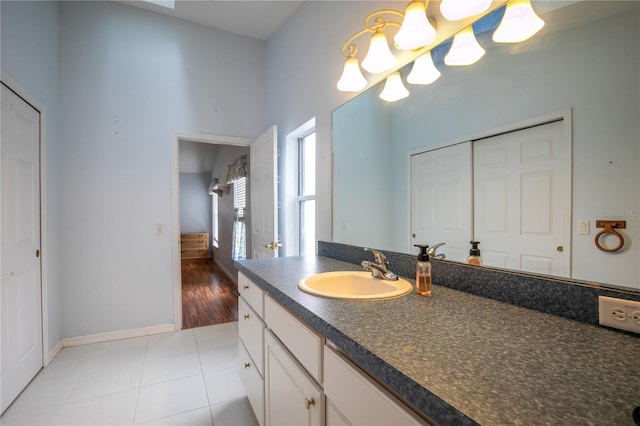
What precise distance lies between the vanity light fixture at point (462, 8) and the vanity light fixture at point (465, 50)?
65mm

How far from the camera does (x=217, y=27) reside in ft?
9.61

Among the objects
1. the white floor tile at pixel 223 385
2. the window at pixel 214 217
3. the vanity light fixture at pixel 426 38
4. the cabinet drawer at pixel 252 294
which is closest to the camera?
the vanity light fixture at pixel 426 38

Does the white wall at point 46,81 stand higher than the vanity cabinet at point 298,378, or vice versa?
the white wall at point 46,81

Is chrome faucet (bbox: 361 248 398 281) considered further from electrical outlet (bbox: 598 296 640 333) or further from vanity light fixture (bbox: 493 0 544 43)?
vanity light fixture (bbox: 493 0 544 43)

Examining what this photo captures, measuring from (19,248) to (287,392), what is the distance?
1.93 metres

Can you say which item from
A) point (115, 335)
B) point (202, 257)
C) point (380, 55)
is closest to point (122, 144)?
point (115, 335)

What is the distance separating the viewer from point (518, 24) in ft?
3.06

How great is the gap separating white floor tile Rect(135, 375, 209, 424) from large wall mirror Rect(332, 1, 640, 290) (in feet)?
5.09

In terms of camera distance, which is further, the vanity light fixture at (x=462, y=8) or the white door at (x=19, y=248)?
the white door at (x=19, y=248)

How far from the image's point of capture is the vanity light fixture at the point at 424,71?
124cm

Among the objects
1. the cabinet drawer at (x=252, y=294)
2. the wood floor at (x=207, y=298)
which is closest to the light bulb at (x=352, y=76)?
the cabinet drawer at (x=252, y=294)

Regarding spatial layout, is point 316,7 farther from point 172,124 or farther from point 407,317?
point 407,317

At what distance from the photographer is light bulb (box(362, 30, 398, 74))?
4.51 feet

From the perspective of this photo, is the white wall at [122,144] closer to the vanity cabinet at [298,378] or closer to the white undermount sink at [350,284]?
the vanity cabinet at [298,378]
